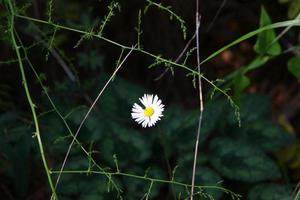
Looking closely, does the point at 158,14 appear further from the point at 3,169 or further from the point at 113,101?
the point at 3,169

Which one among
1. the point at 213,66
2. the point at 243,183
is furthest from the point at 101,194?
the point at 213,66

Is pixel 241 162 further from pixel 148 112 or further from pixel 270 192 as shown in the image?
pixel 148 112

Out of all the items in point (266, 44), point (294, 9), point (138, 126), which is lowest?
point (138, 126)

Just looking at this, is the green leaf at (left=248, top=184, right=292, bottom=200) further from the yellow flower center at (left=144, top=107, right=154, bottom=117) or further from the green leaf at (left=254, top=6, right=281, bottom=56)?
the yellow flower center at (left=144, top=107, right=154, bottom=117)

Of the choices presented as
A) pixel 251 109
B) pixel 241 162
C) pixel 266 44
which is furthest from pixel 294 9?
pixel 241 162

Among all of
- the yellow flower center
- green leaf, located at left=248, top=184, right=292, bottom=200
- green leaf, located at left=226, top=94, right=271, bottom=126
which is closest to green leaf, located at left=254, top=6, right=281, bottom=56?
green leaf, located at left=226, top=94, right=271, bottom=126

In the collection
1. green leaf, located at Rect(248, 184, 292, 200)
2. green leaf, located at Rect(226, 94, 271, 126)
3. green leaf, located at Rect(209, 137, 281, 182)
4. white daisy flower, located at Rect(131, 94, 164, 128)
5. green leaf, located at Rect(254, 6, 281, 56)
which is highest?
green leaf, located at Rect(254, 6, 281, 56)

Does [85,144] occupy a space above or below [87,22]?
below
